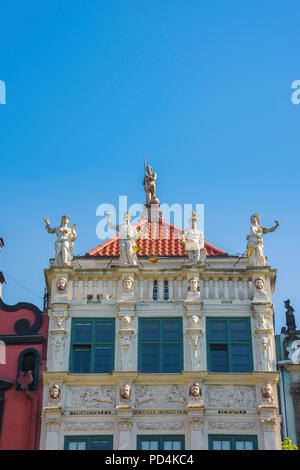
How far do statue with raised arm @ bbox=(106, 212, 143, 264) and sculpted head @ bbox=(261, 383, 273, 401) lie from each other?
626cm

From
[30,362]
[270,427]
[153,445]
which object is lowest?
[153,445]

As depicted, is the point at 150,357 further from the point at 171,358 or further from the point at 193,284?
the point at 193,284

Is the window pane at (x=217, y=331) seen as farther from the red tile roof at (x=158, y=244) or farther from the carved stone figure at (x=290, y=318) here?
the red tile roof at (x=158, y=244)

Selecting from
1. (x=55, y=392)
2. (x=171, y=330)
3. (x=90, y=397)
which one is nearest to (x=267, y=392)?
(x=171, y=330)

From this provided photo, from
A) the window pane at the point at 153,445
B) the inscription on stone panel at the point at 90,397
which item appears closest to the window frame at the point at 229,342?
the window pane at the point at 153,445

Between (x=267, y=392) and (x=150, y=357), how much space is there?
3954 millimetres

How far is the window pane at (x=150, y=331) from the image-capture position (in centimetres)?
2938

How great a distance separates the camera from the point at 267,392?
28188 mm

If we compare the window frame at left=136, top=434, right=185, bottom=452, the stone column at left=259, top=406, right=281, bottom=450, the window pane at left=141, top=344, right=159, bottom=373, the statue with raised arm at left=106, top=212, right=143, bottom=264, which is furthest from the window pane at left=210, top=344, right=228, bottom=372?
the statue with raised arm at left=106, top=212, right=143, bottom=264

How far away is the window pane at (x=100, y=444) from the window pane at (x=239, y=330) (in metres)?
5.35

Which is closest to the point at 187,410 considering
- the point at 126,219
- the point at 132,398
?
the point at 132,398
